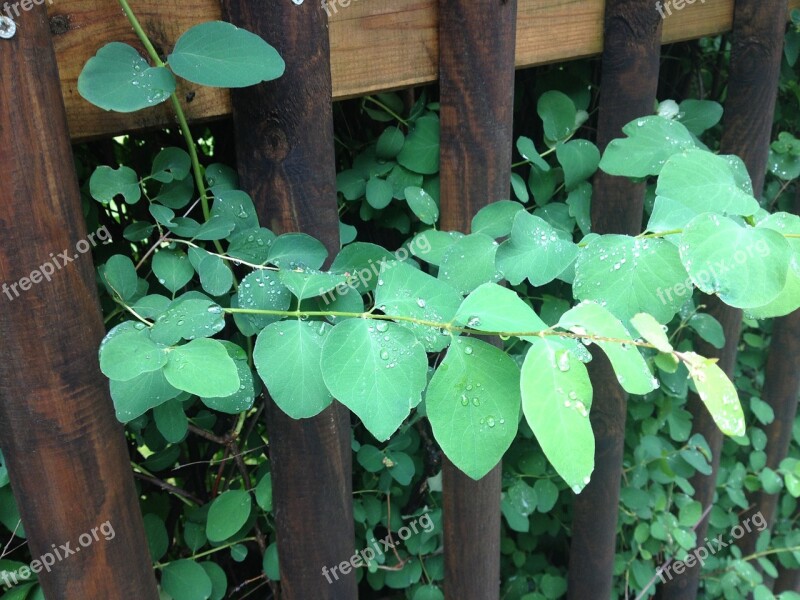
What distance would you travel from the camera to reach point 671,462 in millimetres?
1764

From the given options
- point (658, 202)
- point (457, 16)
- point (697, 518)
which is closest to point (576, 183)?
point (457, 16)

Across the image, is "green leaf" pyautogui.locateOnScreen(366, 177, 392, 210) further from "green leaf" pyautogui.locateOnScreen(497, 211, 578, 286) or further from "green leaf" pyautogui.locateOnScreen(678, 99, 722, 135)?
"green leaf" pyautogui.locateOnScreen(678, 99, 722, 135)

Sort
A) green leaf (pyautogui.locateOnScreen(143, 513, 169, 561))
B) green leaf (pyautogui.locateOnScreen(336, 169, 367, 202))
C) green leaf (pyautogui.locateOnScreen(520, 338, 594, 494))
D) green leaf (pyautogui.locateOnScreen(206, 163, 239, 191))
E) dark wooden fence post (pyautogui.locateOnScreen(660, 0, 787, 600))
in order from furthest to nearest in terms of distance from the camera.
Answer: dark wooden fence post (pyautogui.locateOnScreen(660, 0, 787, 600)) → green leaf (pyautogui.locateOnScreen(336, 169, 367, 202)) → green leaf (pyautogui.locateOnScreen(143, 513, 169, 561)) → green leaf (pyautogui.locateOnScreen(206, 163, 239, 191)) → green leaf (pyautogui.locateOnScreen(520, 338, 594, 494))

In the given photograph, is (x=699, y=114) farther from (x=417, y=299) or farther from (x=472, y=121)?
(x=417, y=299)

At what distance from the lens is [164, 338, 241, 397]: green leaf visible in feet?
2.22

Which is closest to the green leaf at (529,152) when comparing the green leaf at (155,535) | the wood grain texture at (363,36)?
the wood grain texture at (363,36)

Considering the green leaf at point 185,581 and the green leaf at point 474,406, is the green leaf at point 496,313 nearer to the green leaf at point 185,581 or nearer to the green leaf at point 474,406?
the green leaf at point 474,406

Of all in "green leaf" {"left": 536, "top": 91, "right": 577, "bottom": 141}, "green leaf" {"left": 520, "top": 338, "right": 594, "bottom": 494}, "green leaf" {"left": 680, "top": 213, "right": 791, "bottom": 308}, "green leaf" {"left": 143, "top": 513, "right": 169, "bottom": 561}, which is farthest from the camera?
"green leaf" {"left": 536, "top": 91, "right": 577, "bottom": 141}

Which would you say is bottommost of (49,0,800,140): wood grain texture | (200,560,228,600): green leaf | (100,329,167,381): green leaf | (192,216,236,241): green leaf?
(200,560,228,600): green leaf

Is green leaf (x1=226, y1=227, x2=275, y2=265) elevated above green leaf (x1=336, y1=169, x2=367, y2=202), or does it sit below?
above

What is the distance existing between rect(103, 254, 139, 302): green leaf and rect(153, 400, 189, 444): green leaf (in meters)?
0.16

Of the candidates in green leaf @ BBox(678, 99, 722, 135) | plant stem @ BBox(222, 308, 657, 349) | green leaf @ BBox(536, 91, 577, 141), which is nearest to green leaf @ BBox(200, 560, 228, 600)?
plant stem @ BBox(222, 308, 657, 349)

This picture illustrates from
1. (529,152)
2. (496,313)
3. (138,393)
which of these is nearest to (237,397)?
(138,393)

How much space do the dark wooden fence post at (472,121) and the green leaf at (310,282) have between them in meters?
0.44
